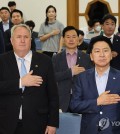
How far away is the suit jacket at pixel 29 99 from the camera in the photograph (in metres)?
2.69

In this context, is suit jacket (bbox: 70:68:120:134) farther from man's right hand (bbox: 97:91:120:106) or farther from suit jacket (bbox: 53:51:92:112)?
suit jacket (bbox: 53:51:92:112)

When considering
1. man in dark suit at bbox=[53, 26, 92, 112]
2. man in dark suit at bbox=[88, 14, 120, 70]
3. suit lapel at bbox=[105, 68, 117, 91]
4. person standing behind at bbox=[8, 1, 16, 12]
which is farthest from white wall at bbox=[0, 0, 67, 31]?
suit lapel at bbox=[105, 68, 117, 91]

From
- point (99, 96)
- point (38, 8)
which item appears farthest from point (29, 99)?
point (38, 8)

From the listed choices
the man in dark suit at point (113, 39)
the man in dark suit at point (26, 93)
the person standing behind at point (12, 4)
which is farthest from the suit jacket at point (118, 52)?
the person standing behind at point (12, 4)

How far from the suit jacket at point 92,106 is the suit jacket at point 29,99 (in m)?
0.22

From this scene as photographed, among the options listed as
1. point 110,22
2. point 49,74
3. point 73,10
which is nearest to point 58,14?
point 73,10

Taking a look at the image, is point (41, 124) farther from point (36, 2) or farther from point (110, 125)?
point (36, 2)

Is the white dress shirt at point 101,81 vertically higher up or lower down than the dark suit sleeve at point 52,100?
higher up

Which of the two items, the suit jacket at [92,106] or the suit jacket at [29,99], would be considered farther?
the suit jacket at [29,99]

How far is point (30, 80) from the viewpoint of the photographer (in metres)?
2.66

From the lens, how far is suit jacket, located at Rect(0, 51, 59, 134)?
2.69m

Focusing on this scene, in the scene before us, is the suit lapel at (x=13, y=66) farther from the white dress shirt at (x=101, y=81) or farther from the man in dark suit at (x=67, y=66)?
the man in dark suit at (x=67, y=66)

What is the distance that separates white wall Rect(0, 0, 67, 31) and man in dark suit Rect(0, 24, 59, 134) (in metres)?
5.63

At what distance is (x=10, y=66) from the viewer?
274 cm
